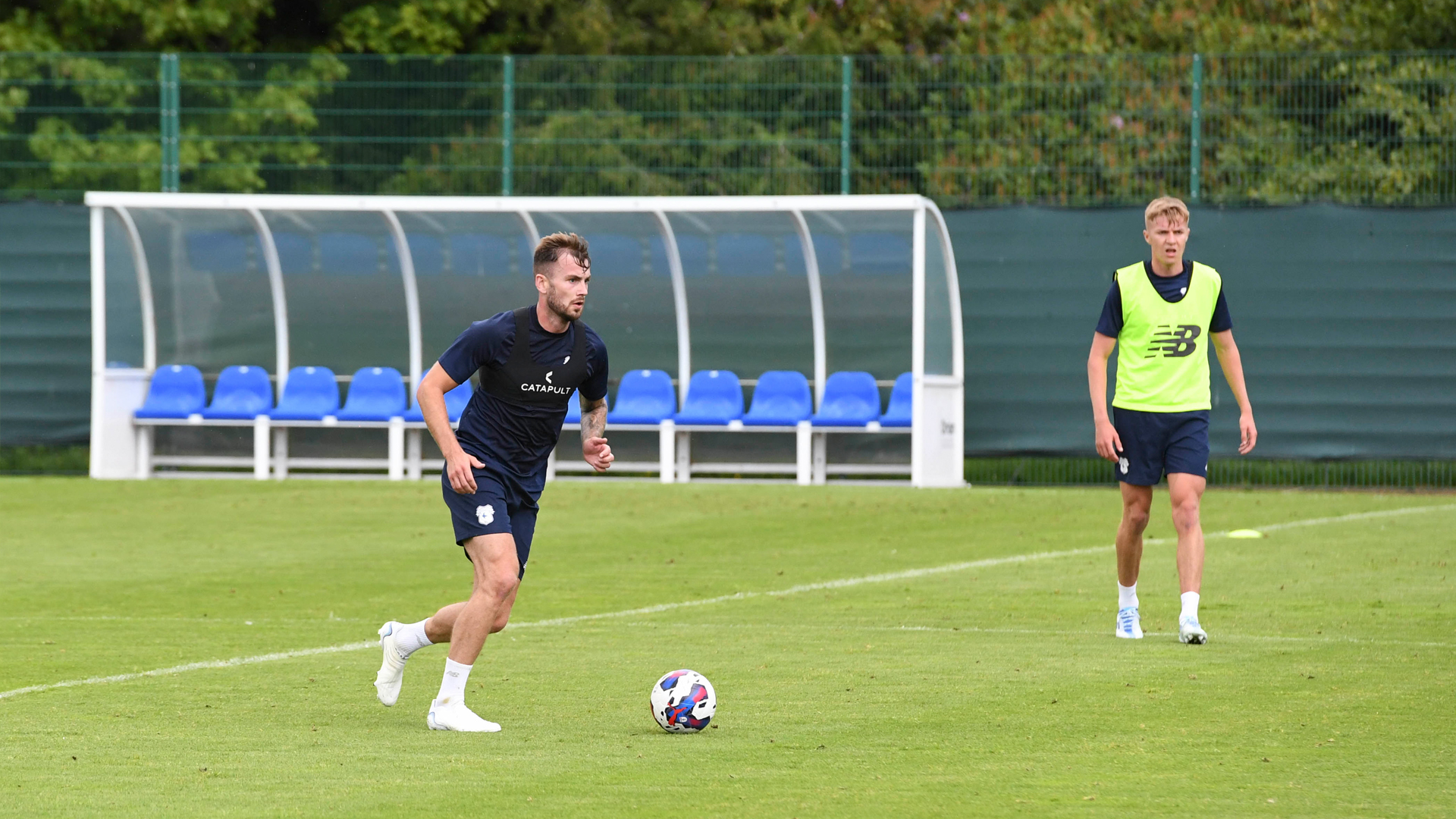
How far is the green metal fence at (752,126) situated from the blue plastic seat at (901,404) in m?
1.91

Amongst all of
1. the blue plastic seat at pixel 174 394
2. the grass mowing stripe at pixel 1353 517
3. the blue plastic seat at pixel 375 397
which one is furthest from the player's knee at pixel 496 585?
the blue plastic seat at pixel 174 394

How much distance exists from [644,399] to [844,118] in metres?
3.50

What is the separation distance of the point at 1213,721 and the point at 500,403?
2847 mm

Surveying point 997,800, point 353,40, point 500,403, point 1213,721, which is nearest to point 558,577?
point 500,403

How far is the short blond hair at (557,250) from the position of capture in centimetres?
706

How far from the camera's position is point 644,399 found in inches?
782

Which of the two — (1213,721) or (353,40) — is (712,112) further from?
(1213,721)

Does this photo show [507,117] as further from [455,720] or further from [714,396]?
[455,720]

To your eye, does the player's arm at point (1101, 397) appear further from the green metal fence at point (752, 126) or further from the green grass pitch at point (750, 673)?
the green metal fence at point (752, 126)

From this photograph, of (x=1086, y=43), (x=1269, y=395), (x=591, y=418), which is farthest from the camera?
(x=1086, y=43)

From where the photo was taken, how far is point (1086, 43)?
28.1m

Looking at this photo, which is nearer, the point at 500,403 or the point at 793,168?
the point at 500,403

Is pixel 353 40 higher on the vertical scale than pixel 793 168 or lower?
higher

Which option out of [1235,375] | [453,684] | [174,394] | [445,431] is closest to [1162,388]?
[1235,375]
